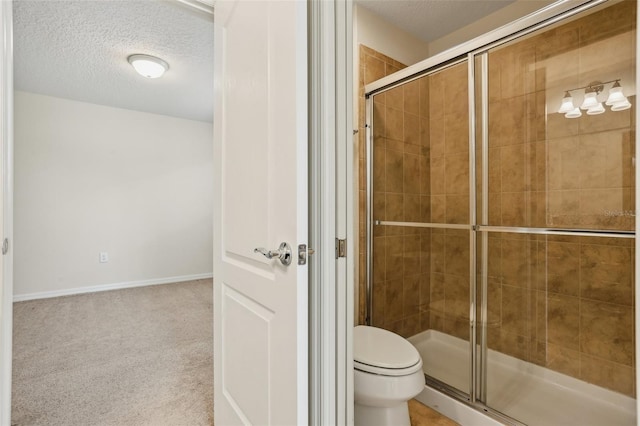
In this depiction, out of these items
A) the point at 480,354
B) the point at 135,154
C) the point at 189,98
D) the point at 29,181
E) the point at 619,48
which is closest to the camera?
the point at 619,48

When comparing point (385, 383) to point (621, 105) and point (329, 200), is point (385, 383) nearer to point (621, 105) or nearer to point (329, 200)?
point (329, 200)

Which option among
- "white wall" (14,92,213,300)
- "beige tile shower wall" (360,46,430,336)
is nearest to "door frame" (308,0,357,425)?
"beige tile shower wall" (360,46,430,336)

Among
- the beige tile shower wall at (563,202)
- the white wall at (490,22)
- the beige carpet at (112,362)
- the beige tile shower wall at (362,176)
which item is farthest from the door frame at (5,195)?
the white wall at (490,22)

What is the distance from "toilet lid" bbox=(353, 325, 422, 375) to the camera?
1.39m

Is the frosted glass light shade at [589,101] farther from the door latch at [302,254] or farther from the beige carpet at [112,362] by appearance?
the beige carpet at [112,362]

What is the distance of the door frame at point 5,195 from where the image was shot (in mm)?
1174

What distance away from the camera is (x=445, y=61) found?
1.89 metres

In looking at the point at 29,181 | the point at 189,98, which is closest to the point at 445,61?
the point at 189,98

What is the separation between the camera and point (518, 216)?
200 centimetres

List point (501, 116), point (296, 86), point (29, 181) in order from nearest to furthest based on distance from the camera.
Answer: point (296, 86) < point (501, 116) < point (29, 181)

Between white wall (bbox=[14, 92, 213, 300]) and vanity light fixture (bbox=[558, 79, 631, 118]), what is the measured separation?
14.1 ft

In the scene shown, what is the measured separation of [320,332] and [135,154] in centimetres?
425

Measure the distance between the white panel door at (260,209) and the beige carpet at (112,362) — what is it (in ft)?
1.77

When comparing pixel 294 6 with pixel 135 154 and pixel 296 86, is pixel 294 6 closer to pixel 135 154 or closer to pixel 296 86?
pixel 296 86
